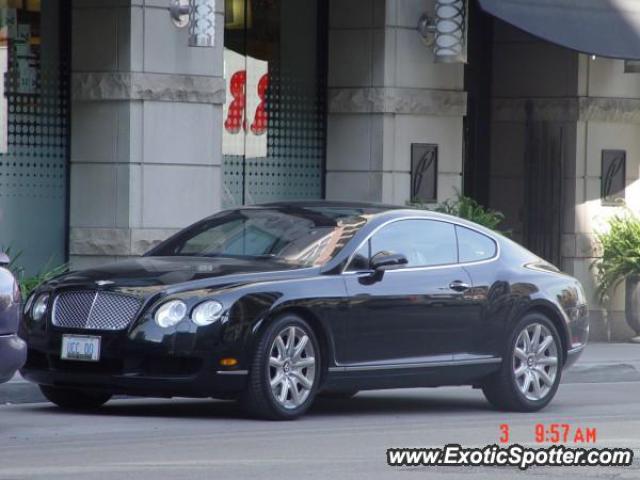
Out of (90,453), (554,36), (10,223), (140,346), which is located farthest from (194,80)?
(90,453)

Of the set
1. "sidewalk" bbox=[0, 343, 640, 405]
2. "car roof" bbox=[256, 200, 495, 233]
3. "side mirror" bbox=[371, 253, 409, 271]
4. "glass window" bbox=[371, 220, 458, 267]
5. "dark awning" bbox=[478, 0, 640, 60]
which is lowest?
"sidewalk" bbox=[0, 343, 640, 405]

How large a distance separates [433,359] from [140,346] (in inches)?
94.9

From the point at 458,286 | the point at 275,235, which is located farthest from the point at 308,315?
the point at 458,286

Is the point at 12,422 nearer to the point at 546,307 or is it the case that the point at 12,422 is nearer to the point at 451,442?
the point at 451,442

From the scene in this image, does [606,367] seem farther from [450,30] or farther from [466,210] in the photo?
[450,30]

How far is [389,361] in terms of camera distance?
12867mm

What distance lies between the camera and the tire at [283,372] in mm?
11961

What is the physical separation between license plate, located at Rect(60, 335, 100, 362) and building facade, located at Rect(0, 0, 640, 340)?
6.09m

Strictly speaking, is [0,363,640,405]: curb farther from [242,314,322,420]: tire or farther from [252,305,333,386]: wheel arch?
[242,314,322,420]: tire

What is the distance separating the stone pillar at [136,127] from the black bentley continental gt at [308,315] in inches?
188

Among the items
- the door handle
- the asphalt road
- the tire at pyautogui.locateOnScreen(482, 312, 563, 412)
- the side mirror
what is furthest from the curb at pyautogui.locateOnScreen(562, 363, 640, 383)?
the side mirror

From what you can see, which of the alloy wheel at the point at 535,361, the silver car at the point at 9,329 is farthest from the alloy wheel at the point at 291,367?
the alloy wheel at the point at 535,361

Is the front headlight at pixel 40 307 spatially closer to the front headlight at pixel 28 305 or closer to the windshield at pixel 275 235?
the front headlight at pixel 28 305

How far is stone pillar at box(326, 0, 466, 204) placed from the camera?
20.4 meters
